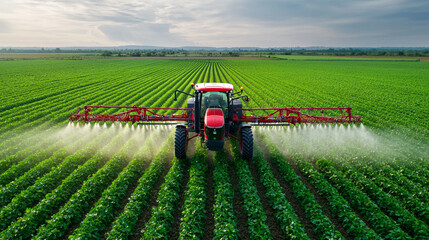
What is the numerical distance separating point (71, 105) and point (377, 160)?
65.6ft

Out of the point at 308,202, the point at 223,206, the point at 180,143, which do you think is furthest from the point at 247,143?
the point at 223,206

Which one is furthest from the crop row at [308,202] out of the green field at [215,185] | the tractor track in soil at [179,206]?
the tractor track in soil at [179,206]

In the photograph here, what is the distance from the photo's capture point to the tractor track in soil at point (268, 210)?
609 cm

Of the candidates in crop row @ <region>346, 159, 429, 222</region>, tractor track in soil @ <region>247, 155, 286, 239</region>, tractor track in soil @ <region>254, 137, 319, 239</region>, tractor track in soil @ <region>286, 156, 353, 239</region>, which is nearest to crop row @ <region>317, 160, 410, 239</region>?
tractor track in soil @ <region>286, 156, 353, 239</region>

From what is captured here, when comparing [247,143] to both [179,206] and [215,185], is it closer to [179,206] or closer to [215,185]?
[215,185]

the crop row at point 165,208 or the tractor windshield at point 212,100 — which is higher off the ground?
the tractor windshield at point 212,100

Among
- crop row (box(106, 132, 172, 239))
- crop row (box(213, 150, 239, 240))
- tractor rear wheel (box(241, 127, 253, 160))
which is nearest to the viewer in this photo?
crop row (box(213, 150, 239, 240))

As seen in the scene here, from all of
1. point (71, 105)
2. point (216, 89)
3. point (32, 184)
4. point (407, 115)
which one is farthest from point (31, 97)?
point (407, 115)

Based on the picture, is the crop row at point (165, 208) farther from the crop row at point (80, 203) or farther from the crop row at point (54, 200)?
the crop row at point (54, 200)

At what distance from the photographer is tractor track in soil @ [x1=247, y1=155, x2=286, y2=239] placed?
609cm

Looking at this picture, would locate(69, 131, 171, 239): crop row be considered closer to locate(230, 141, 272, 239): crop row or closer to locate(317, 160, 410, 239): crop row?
locate(230, 141, 272, 239): crop row

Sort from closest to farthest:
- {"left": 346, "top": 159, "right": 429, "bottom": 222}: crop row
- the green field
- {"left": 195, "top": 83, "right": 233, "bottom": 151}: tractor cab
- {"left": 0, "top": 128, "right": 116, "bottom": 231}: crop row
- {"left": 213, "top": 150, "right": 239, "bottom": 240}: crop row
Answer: {"left": 213, "top": 150, "right": 239, "bottom": 240}: crop row, the green field, {"left": 0, "top": 128, "right": 116, "bottom": 231}: crop row, {"left": 346, "top": 159, "right": 429, "bottom": 222}: crop row, {"left": 195, "top": 83, "right": 233, "bottom": 151}: tractor cab

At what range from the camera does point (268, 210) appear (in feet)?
22.9

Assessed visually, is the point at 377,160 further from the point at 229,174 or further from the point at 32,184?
the point at 32,184
